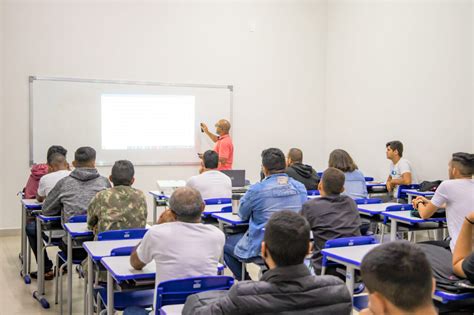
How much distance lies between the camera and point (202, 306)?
2.02 metres

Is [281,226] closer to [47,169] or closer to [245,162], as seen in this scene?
[47,169]

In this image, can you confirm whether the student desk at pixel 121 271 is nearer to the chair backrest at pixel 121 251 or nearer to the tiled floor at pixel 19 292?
the chair backrest at pixel 121 251

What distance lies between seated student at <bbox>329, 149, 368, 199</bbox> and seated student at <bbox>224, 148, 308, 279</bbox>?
137 cm

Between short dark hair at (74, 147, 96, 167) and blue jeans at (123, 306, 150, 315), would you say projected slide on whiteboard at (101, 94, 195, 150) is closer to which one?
short dark hair at (74, 147, 96, 167)

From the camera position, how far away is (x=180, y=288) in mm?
2508

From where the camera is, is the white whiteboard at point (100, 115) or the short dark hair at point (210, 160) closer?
the short dark hair at point (210, 160)

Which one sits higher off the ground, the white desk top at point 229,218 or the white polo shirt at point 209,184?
the white polo shirt at point 209,184

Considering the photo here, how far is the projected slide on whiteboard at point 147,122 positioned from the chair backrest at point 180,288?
5.65 metres

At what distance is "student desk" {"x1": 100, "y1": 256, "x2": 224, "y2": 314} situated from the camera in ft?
9.02

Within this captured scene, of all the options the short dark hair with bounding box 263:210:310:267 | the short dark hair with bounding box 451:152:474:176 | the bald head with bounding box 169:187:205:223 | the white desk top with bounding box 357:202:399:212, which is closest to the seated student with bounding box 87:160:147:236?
the bald head with bounding box 169:187:205:223

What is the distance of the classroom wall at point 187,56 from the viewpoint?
7352 millimetres

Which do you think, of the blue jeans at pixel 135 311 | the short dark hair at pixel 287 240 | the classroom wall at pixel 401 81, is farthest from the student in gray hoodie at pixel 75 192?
the classroom wall at pixel 401 81

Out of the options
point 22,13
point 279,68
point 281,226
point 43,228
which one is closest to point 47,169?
point 43,228

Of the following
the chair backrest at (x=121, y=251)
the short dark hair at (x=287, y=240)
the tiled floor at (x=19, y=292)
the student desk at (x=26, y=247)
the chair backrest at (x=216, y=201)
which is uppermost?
the short dark hair at (x=287, y=240)
